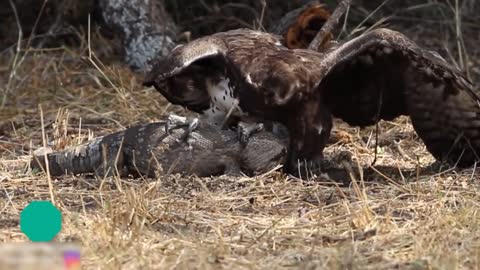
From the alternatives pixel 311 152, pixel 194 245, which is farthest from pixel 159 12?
pixel 194 245

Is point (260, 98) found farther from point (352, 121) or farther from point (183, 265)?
point (183, 265)

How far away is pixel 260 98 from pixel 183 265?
1.54 m

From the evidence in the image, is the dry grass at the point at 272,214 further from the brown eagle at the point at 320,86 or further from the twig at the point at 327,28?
the twig at the point at 327,28

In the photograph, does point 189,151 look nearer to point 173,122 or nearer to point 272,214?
point 173,122

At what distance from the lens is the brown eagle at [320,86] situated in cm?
460

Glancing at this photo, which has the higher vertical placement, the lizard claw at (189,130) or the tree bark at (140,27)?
the lizard claw at (189,130)

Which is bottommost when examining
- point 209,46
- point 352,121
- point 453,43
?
point 453,43

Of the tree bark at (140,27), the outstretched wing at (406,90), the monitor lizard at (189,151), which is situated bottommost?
the tree bark at (140,27)

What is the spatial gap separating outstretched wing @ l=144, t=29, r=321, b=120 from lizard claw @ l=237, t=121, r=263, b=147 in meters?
0.06

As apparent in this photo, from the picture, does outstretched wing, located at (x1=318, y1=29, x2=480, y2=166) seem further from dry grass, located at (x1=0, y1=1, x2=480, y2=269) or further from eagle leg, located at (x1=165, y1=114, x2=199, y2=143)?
eagle leg, located at (x1=165, y1=114, x2=199, y2=143)

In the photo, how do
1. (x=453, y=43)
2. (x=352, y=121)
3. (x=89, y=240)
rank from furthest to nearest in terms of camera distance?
(x=453, y=43) → (x=352, y=121) → (x=89, y=240)

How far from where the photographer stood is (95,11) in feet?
25.4

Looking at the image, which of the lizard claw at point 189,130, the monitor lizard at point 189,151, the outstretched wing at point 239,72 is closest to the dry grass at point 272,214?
the monitor lizard at point 189,151

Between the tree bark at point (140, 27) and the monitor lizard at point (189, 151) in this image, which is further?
the tree bark at point (140, 27)
